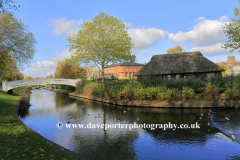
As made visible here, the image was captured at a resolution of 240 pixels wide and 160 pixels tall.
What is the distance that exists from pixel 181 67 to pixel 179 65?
2.42 feet

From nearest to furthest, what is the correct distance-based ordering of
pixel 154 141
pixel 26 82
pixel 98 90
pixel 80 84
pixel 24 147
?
pixel 24 147
pixel 154 141
pixel 98 90
pixel 26 82
pixel 80 84

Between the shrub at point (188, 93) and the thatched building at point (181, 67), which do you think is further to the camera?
the thatched building at point (181, 67)

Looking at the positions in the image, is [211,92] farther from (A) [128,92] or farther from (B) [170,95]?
(A) [128,92]

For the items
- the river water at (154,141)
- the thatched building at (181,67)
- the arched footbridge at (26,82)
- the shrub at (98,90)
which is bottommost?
the river water at (154,141)

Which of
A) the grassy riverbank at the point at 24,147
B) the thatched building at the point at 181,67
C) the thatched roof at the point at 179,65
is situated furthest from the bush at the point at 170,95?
the thatched roof at the point at 179,65

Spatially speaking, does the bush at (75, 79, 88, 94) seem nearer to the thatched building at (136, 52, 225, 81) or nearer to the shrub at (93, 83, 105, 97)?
the shrub at (93, 83, 105, 97)

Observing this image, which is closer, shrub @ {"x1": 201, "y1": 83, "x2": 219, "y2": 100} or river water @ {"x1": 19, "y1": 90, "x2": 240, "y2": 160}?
river water @ {"x1": 19, "y1": 90, "x2": 240, "y2": 160}

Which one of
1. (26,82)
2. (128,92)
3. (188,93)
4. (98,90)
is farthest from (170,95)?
(26,82)

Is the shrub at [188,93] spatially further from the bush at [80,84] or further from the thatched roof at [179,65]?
the bush at [80,84]

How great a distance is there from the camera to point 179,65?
32.0 metres

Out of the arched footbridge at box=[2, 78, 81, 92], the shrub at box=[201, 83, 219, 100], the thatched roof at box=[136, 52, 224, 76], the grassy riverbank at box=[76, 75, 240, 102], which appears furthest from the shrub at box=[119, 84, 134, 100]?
the arched footbridge at box=[2, 78, 81, 92]

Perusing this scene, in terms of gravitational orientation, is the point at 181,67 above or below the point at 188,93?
above

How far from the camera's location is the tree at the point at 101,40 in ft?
98.5

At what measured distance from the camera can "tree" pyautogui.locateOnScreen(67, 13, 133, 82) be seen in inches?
1182
